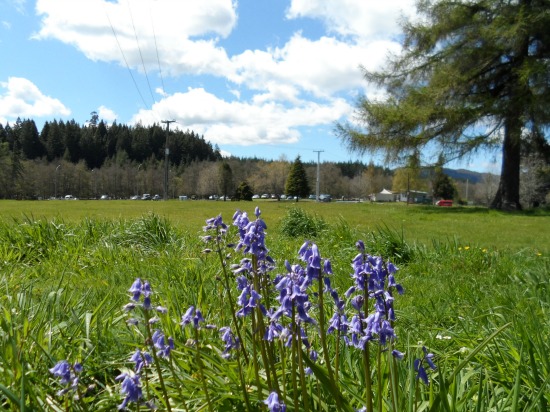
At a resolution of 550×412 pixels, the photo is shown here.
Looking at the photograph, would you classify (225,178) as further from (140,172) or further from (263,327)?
(263,327)

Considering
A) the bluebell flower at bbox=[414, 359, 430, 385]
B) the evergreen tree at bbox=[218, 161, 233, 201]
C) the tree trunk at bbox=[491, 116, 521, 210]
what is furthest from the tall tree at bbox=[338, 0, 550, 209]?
the evergreen tree at bbox=[218, 161, 233, 201]

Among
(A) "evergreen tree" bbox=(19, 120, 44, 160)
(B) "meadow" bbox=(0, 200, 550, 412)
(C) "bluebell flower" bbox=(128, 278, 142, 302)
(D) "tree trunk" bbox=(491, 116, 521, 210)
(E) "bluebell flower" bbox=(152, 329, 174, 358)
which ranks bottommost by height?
(B) "meadow" bbox=(0, 200, 550, 412)

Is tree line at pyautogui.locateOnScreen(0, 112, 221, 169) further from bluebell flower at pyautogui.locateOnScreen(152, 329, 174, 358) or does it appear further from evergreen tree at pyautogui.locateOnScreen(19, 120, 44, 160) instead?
bluebell flower at pyautogui.locateOnScreen(152, 329, 174, 358)

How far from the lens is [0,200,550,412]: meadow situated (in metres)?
1.60

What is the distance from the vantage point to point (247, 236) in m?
1.59

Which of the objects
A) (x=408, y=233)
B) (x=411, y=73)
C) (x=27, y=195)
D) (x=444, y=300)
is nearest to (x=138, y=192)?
(x=27, y=195)

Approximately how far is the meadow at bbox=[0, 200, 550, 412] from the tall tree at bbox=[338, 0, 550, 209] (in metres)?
13.2

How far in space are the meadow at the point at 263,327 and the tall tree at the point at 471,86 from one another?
13156 mm

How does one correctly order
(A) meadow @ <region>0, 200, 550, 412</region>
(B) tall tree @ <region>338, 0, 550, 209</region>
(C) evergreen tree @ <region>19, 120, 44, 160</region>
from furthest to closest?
1. (C) evergreen tree @ <region>19, 120, 44, 160</region>
2. (B) tall tree @ <region>338, 0, 550, 209</region>
3. (A) meadow @ <region>0, 200, 550, 412</region>

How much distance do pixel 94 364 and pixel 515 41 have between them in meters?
20.8

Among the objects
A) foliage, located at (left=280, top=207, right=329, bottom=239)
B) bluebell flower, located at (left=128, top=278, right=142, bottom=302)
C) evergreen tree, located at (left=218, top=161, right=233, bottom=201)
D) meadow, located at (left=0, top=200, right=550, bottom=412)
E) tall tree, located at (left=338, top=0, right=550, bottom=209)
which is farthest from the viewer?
evergreen tree, located at (left=218, top=161, right=233, bottom=201)

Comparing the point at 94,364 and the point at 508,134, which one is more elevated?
the point at 508,134

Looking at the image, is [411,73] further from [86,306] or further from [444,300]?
[86,306]

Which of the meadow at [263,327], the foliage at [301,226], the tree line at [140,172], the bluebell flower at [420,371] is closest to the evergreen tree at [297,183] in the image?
the tree line at [140,172]
